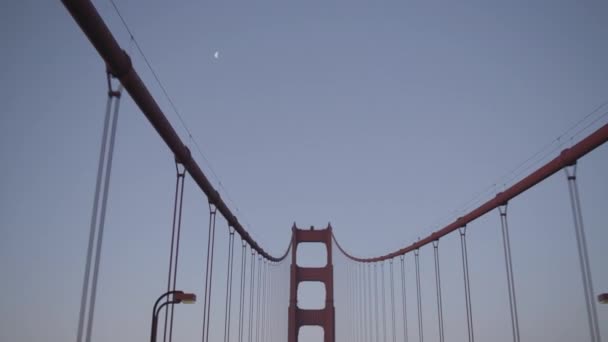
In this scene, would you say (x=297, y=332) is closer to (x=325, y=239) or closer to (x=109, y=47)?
(x=325, y=239)

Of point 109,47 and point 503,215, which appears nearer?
point 109,47

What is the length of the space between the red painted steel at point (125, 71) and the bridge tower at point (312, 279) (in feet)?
76.6

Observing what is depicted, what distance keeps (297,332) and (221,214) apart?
1950 cm

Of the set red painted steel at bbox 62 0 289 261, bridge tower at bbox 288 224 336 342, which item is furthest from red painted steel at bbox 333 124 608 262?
bridge tower at bbox 288 224 336 342

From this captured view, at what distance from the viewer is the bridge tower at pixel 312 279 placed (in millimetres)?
33094

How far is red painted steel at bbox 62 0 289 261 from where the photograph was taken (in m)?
5.31

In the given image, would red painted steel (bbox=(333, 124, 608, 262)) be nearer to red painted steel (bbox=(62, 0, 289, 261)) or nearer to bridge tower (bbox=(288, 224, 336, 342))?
red painted steel (bbox=(62, 0, 289, 261))

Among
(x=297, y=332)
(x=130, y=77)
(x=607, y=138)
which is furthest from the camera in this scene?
(x=297, y=332)

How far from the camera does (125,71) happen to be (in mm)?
6473

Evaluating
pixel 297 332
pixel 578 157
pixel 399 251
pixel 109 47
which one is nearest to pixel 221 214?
pixel 578 157

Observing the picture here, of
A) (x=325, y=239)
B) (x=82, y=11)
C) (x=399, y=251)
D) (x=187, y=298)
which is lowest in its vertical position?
(x=187, y=298)

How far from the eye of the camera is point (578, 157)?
356 inches

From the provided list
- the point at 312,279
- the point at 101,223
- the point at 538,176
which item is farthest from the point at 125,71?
the point at 312,279

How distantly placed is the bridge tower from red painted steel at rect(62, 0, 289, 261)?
23.4 metres
